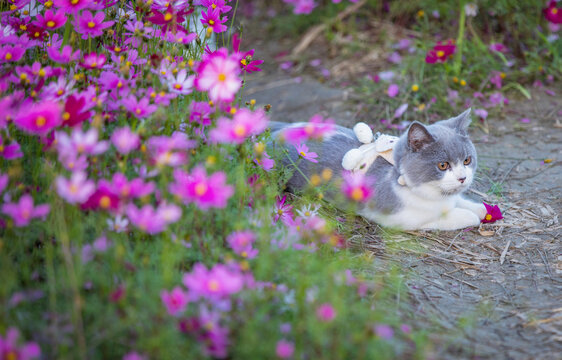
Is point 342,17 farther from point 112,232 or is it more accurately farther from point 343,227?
point 112,232

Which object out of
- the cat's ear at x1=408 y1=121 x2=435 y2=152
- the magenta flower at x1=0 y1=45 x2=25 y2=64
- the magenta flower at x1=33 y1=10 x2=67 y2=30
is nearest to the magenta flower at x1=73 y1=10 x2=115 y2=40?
the magenta flower at x1=33 y1=10 x2=67 y2=30

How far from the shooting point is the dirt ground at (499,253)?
1741 millimetres

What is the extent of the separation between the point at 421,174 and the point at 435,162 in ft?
0.27

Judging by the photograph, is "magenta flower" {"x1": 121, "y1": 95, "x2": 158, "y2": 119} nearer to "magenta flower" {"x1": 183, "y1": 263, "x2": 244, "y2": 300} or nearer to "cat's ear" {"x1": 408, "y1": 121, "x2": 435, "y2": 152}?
"magenta flower" {"x1": 183, "y1": 263, "x2": 244, "y2": 300}

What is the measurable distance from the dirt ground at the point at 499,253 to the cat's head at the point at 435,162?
29 cm

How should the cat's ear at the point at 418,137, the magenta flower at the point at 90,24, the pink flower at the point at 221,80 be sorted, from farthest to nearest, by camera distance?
the cat's ear at the point at 418,137 → the magenta flower at the point at 90,24 → the pink flower at the point at 221,80

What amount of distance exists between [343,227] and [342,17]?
3.26 m

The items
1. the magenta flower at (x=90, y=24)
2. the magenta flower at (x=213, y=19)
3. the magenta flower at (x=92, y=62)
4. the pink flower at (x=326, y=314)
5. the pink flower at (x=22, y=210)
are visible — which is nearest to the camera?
the pink flower at (x=326, y=314)

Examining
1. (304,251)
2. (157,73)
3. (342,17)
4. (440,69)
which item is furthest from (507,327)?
(342,17)

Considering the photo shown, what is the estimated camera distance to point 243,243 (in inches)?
60.6

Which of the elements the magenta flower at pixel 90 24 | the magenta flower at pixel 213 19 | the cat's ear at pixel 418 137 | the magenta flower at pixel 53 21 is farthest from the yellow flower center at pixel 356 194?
the magenta flower at pixel 53 21

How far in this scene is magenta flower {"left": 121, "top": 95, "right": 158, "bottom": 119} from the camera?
5.60 ft

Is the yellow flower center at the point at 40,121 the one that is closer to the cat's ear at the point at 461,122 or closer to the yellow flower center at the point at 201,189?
the yellow flower center at the point at 201,189

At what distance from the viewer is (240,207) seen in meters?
1.84
